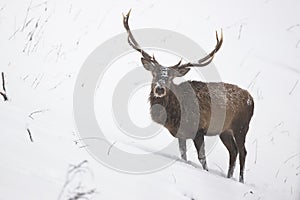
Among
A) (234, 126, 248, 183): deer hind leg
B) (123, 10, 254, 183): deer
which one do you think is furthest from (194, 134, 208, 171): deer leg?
(234, 126, 248, 183): deer hind leg

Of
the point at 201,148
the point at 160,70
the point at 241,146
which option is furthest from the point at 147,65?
the point at 241,146

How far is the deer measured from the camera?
5.87ft

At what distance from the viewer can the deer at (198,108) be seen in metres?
1.79

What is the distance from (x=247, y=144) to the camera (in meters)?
1.87

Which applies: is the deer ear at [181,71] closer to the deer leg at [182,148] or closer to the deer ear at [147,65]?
the deer ear at [147,65]

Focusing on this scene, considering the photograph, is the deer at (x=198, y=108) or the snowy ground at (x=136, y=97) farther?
the deer at (x=198, y=108)

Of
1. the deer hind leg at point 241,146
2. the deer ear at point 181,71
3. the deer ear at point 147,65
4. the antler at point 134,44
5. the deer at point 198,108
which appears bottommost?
the deer hind leg at point 241,146

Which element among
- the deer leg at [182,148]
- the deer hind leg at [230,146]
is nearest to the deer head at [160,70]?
the deer leg at [182,148]

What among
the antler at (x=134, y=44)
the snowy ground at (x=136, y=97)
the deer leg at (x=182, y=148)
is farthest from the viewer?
the antler at (x=134, y=44)

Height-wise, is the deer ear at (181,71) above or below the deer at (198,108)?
above

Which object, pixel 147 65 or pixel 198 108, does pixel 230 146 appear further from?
pixel 147 65

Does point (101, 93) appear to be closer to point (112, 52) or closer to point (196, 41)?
point (112, 52)

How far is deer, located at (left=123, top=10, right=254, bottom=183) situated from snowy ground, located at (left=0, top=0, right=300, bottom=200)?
1.5 inches

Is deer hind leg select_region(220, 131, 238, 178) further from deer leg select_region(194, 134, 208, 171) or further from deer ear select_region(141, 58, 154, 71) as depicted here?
deer ear select_region(141, 58, 154, 71)
